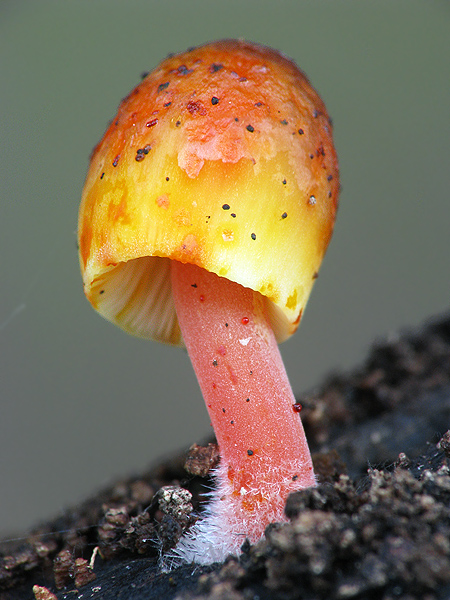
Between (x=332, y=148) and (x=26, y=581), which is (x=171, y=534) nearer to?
(x=26, y=581)

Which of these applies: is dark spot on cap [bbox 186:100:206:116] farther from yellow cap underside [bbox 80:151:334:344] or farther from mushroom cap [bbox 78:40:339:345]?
yellow cap underside [bbox 80:151:334:344]

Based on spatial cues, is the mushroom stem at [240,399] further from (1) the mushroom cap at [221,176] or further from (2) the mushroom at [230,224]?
(1) the mushroom cap at [221,176]

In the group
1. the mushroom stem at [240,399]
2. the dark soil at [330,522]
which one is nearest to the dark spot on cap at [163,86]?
the mushroom stem at [240,399]

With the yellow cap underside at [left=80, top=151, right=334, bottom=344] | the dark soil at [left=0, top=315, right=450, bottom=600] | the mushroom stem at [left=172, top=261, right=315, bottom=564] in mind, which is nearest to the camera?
the dark soil at [left=0, top=315, right=450, bottom=600]

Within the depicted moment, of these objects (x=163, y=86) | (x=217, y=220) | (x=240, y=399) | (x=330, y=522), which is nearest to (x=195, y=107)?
(x=163, y=86)

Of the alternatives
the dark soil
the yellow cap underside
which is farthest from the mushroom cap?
the dark soil

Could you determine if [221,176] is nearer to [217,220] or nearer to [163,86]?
[217,220]
